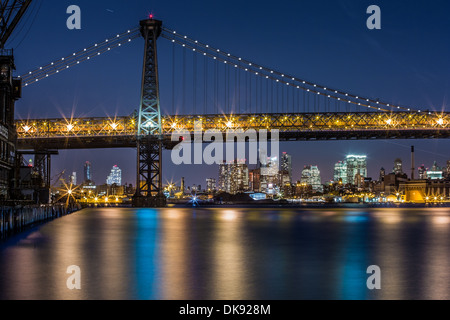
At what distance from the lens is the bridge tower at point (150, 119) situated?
259 ft

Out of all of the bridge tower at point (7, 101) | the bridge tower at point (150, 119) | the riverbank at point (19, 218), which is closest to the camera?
the riverbank at point (19, 218)

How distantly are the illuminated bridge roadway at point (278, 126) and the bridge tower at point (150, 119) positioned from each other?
23664 mm

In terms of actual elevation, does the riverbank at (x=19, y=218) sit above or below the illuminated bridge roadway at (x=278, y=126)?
below

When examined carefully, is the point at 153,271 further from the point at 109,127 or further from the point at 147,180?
the point at 109,127

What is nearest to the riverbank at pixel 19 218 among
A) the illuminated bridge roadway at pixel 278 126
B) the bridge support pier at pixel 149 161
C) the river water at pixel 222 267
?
the river water at pixel 222 267

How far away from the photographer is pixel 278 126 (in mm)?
108688

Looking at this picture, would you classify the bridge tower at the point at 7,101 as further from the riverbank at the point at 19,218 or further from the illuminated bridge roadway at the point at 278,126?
the illuminated bridge roadway at the point at 278,126

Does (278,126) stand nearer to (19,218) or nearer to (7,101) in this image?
(7,101)

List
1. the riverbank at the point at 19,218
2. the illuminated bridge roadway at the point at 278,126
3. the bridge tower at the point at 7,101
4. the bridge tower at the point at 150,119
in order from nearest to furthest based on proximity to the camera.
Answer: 1. the riverbank at the point at 19,218
2. the bridge tower at the point at 7,101
3. the bridge tower at the point at 150,119
4. the illuminated bridge roadway at the point at 278,126

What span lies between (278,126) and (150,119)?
1355 inches

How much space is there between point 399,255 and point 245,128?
90.1 metres

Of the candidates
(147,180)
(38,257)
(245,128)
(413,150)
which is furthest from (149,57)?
(413,150)

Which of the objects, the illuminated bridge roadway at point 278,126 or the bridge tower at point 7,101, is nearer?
the bridge tower at point 7,101
